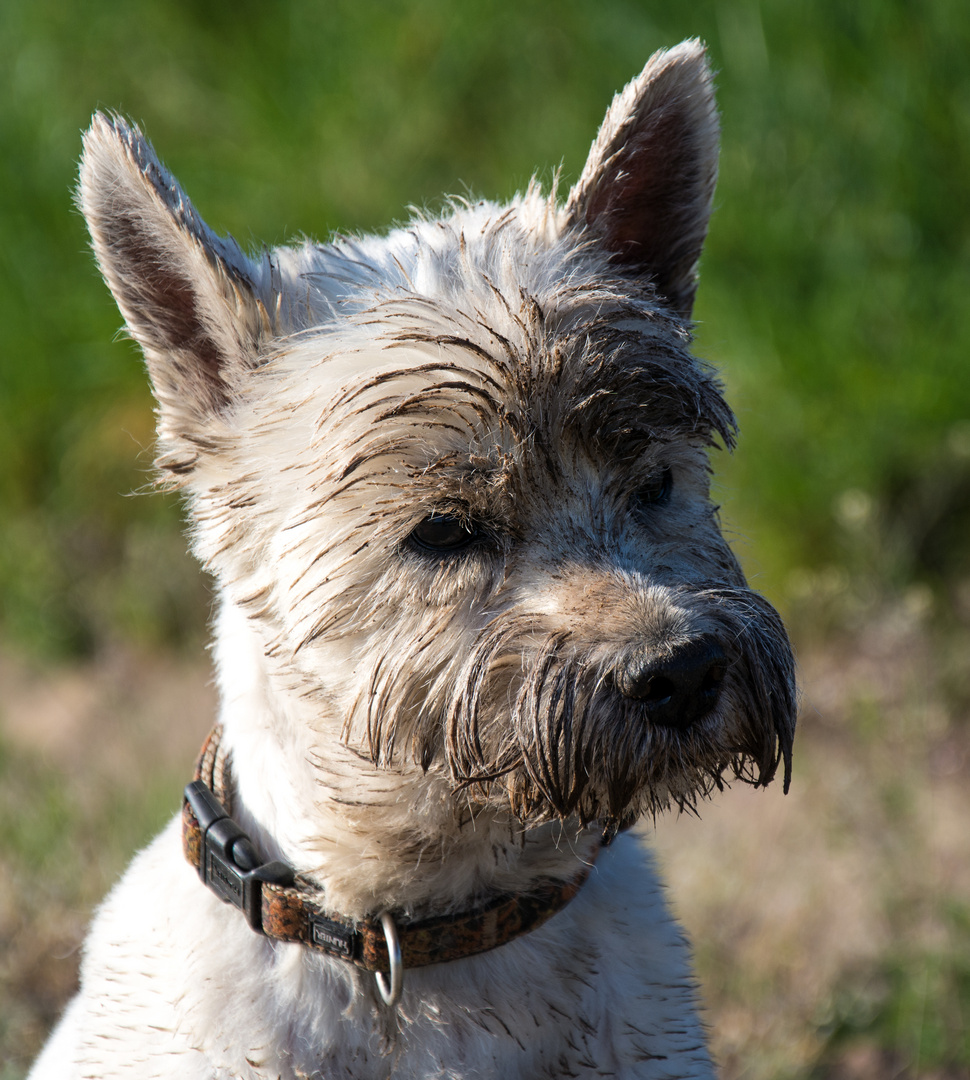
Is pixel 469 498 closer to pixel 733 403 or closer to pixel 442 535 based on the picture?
pixel 442 535

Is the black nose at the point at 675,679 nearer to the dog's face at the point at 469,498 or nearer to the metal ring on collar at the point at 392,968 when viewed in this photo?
the dog's face at the point at 469,498

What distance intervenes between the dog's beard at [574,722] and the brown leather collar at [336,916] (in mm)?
254

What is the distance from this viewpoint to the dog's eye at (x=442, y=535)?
7.66 ft

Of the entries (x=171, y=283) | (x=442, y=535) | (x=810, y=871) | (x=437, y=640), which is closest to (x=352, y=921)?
(x=437, y=640)

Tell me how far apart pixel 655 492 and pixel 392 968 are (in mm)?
1071

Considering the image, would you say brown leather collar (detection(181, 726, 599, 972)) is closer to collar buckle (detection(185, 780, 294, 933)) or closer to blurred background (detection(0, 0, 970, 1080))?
collar buckle (detection(185, 780, 294, 933))

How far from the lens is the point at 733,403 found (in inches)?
238

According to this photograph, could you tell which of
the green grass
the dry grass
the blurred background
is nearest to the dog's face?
the blurred background

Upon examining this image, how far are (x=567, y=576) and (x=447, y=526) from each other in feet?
0.82

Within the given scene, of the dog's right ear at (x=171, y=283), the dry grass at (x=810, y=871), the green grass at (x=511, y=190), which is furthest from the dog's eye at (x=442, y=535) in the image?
the green grass at (x=511, y=190)

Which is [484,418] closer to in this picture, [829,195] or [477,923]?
[477,923]

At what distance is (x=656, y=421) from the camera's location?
242 centimetres

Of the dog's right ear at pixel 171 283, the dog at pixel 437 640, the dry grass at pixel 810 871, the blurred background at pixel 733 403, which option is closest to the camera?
the dog at pixel 437 640

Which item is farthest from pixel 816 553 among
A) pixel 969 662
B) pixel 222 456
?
pixel 222 456
